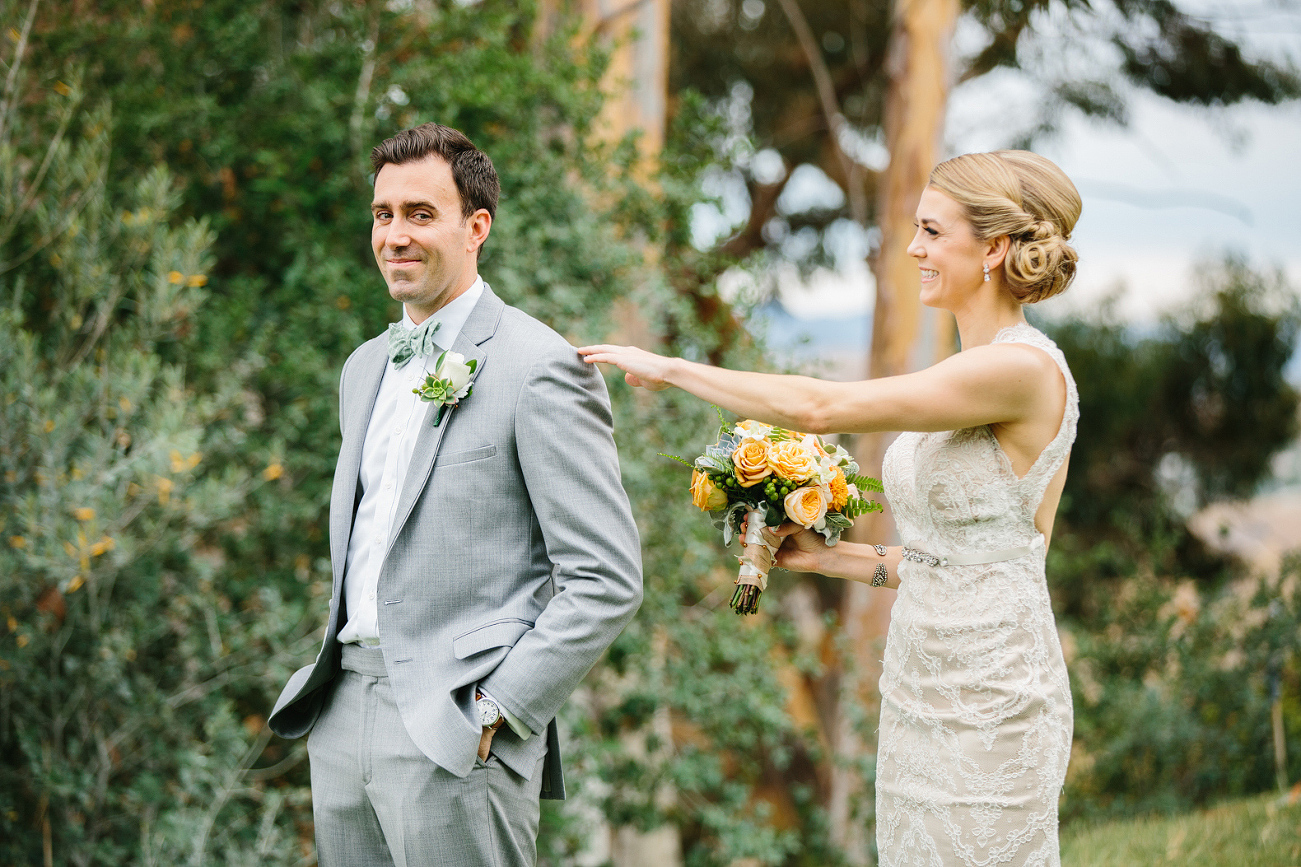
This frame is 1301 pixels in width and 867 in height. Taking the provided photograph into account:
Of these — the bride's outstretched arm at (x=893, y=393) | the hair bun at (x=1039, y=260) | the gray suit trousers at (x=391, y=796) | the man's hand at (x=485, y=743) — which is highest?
the hair bun at (x=1039, y=260)

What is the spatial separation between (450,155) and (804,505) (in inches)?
45.0

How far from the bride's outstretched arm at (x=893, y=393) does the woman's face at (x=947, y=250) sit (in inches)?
8.0

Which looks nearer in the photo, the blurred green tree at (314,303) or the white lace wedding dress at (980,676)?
the white lace wedding dress at (980,676)

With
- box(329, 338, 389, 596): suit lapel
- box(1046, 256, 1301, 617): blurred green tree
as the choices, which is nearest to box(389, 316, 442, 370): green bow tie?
box(329, 338, 389, 596): suit lapel

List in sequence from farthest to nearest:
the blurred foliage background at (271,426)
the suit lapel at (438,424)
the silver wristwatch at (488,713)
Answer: the blurred foliage background at (271,426) < the suit lapel at (438,424) < the silver wristwatch at (488,713)

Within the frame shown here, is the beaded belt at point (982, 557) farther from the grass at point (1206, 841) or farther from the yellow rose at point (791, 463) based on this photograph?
the grass at point (1206, 841)

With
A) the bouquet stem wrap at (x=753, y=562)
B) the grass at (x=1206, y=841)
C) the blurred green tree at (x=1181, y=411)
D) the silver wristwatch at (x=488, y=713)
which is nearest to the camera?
the silver wristwatch at (x=488, y=713)

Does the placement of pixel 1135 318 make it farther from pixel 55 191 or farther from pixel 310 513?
pixel 55 191

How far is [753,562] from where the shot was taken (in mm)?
2391

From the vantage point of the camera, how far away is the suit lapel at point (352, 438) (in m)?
2.27

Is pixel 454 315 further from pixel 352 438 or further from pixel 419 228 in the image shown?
pixel 352 438

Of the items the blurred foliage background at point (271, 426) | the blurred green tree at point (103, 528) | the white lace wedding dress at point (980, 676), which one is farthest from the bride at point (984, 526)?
the blurred foliage background at point (271, 426)

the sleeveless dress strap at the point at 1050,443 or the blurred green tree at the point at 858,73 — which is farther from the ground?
the blurred green tree at the point at 858,73

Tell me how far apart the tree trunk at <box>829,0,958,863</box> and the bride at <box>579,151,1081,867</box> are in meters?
4.49
